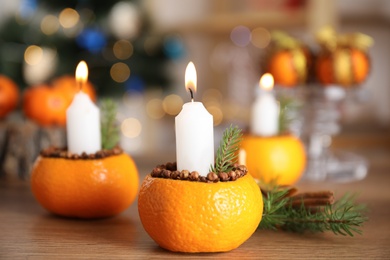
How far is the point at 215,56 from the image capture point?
3.50 m

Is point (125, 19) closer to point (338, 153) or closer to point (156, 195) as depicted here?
point (338, 153)

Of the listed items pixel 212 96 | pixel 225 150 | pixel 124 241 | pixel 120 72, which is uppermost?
pixel 120 72

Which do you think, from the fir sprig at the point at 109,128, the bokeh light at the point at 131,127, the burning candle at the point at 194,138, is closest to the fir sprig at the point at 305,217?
the burning candle at the point at 194,138

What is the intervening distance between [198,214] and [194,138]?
0.09 m

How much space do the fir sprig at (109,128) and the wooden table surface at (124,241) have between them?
109 millimetres

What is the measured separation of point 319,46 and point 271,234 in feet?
2.31

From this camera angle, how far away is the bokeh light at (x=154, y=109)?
3504 mm

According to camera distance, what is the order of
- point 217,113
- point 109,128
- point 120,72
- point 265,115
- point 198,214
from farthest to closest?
point 217,113 < point 120,72 < point 265,115 < point 109,128 < point 198,214

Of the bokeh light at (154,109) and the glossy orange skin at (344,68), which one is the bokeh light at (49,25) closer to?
the bokeh light at (154,109)

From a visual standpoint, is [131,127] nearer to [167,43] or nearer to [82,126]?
[167,43]

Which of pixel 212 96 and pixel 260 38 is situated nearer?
pixel 260 38

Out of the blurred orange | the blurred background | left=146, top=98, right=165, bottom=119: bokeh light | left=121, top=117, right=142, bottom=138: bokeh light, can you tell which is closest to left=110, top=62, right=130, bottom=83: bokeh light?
the blurred background

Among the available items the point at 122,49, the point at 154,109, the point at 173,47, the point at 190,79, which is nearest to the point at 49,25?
the point at 122,49

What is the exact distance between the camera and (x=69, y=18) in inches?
120
